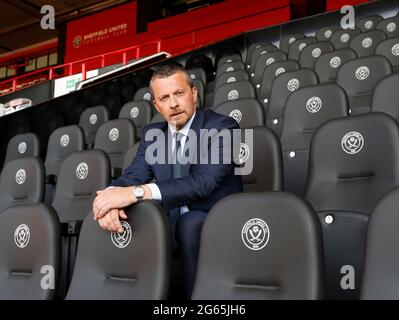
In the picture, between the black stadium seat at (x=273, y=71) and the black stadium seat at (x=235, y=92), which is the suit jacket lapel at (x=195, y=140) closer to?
the black stadium seat at (x=235, y=92)

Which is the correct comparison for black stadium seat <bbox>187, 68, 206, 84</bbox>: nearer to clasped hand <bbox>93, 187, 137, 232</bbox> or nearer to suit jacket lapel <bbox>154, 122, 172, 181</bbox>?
suit jacket lapel <bbox>154, 122, 172, 181</bbox>

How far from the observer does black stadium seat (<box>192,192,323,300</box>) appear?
0.46 m

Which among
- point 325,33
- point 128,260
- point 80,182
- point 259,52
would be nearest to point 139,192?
point 128,260

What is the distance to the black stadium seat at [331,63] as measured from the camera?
164cm

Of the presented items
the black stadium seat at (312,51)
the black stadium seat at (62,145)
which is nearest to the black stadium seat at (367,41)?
the black stadium seat at (312,51)

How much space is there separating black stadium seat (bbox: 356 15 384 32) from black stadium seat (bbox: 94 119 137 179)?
1.34 metres

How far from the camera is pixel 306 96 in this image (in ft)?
3.63

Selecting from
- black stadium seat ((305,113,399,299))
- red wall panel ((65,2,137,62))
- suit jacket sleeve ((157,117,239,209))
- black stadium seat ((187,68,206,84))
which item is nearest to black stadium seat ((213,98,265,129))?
black stadium seat ((305,113,399,299))

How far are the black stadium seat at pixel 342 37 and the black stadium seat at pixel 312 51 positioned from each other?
110 millimetres

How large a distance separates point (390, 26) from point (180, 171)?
62.3 inches

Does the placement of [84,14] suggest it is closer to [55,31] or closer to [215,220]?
[55,31]

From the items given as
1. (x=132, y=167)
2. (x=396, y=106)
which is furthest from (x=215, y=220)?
(x=396, y=106)

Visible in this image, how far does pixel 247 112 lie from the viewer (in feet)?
3.83

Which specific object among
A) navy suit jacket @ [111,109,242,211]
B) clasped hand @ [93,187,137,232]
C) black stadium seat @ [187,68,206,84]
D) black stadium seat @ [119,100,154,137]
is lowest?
clasped hand @ [93,187,137,232]
